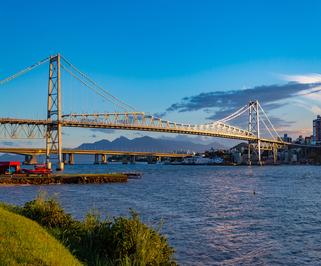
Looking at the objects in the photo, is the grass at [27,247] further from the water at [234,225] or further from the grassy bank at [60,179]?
the grassy bank at [60,179]

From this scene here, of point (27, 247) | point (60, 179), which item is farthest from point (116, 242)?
point (60, 179)

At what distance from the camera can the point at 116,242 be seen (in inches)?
488

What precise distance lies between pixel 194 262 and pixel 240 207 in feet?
57.5

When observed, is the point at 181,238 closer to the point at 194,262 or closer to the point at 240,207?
the point at 194,262

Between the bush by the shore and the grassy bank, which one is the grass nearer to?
the bush by the shore

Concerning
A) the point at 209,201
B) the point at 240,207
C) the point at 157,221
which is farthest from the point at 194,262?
the point at 209,201

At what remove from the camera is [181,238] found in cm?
2094

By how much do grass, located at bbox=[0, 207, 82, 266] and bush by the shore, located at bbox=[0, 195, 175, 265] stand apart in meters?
1.01

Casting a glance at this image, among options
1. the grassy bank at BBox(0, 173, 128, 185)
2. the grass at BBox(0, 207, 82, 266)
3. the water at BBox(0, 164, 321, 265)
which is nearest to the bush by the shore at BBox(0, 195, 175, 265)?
the grass at BBox(0, 207, 82, 266)

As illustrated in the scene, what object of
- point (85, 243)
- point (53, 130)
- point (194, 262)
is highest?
point (53, 130)

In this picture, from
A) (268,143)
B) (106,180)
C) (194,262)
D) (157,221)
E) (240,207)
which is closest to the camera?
(194,262)

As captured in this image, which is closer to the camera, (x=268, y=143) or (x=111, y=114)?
(x=111, y=114)

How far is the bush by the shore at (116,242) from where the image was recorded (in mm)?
11617

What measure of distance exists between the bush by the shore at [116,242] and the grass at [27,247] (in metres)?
1.01
